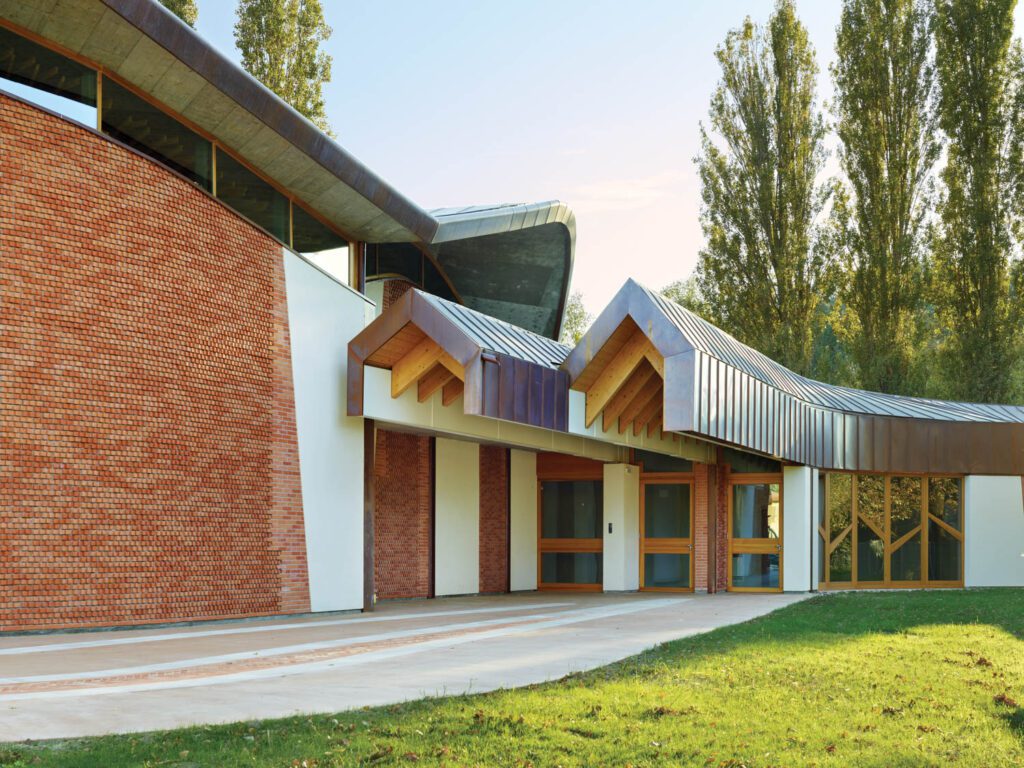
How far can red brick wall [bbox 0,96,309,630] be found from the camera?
12.2 metres

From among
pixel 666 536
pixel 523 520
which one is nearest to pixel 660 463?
pixel 666 536

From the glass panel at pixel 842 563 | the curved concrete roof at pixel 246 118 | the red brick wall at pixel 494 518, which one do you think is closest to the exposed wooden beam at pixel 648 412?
the red brick wall at pixel 494 518

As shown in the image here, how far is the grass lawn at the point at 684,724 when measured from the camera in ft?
19.9

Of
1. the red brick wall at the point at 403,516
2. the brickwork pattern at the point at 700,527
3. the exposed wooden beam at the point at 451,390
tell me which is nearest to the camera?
the exposed wooden beam at the point at 451,390

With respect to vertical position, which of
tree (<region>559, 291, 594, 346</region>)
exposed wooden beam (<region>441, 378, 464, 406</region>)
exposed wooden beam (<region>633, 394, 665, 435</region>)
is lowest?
exposed wooden beam (<region>633, 394, 665, 435</region>)

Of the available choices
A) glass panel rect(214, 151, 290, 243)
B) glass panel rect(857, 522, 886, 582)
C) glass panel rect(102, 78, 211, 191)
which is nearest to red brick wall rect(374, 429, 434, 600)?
glass panel rect(214, 151, 290, 243)

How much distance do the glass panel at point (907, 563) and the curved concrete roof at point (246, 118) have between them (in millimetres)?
10812

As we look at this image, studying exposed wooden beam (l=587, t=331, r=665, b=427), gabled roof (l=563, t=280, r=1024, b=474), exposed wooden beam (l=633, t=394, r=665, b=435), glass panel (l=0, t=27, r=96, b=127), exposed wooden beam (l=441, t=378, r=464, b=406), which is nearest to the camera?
glass panel (l=0, t=27, r=96, b=127)

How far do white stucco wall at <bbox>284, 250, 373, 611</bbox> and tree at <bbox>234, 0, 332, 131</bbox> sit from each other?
56.1ft

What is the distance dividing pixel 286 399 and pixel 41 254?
4.23 meters

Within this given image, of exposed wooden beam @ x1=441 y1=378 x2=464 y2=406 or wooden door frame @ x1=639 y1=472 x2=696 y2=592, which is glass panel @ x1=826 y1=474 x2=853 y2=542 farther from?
exposed wooden beam @ x1=441 y1=378 x2=464 y2=406

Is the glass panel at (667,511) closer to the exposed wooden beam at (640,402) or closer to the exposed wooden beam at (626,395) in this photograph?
the exposed wooden beam at (640,402)

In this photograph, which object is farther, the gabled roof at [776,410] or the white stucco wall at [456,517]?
the white stucco wall at [456,517]

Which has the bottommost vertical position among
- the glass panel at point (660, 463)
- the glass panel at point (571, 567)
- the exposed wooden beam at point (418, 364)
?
the glass panel at point (571, 567)
